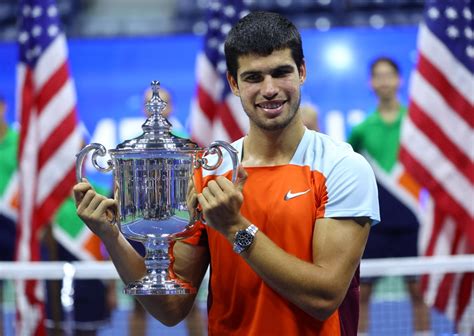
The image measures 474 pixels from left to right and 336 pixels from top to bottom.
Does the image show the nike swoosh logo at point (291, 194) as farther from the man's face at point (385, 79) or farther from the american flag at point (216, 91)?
the man's face at point (385, 79)

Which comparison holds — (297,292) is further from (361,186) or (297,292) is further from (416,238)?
(416,238)

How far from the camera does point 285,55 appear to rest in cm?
283

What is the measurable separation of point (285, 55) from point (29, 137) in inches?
165

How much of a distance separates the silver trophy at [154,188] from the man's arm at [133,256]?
0.05m

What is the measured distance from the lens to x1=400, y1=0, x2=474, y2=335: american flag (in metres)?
6.28

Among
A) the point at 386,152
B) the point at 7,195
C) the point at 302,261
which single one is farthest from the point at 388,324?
the point at 7,195

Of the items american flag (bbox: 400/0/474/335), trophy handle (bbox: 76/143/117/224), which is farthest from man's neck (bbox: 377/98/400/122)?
trophy handle (bbox: 76/143/117/224)

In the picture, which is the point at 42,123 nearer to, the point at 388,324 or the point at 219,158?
the point at 388,324

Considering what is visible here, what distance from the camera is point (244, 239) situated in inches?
106

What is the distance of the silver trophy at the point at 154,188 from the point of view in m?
2.86

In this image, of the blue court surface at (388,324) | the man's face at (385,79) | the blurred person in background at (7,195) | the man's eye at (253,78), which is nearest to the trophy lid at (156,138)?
the man's eye at (253,78)

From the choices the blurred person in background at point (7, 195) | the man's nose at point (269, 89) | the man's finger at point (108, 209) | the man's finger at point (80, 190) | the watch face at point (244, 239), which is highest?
the blurred person in background at point (7, 195)

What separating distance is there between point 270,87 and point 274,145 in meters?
0.23

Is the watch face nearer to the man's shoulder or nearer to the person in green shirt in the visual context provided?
the man's shoulder
